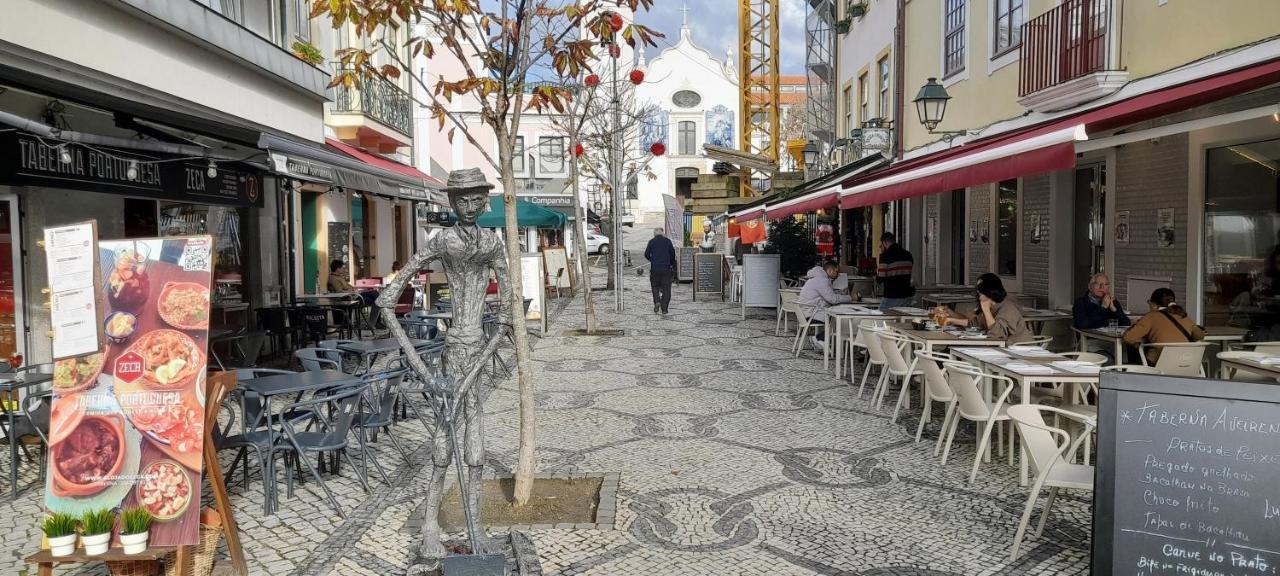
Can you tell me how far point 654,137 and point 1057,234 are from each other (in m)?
47.3

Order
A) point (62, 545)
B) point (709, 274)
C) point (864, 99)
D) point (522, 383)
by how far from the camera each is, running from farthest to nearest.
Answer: point (709, 274)
point (864, 99)
point (522, 383)
point (62, 545)

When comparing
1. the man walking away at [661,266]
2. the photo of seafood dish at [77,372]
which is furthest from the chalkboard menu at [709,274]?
the photo of seafood dish at [77,372]

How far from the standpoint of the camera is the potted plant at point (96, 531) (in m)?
3.67

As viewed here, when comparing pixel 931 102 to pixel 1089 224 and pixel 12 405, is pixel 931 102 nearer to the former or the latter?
pixel 1089 224

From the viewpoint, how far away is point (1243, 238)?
814cm

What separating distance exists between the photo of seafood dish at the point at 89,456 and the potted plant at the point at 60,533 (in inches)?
4.4

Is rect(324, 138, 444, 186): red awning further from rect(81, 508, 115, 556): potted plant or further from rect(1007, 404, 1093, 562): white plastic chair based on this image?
rect(1007, 404, 1093, 562): white plastic chair

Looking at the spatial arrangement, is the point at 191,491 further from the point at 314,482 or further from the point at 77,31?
the point at 77,31

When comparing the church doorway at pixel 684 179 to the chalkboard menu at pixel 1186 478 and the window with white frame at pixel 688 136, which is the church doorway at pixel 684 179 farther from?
the chalkboard menu at pixel 1186 478

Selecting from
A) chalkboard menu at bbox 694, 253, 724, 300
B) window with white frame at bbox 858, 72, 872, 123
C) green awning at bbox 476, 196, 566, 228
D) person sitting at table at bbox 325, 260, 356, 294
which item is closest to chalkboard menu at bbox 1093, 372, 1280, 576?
green awning at bbox 476, 196, 566, 228

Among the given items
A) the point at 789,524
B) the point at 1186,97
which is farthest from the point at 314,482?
the point at 1186,97

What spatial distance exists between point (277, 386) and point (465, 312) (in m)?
2.02

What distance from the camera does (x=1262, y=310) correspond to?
792 cm

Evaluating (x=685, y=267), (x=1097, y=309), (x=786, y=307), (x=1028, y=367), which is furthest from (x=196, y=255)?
(x=685, y=267)
